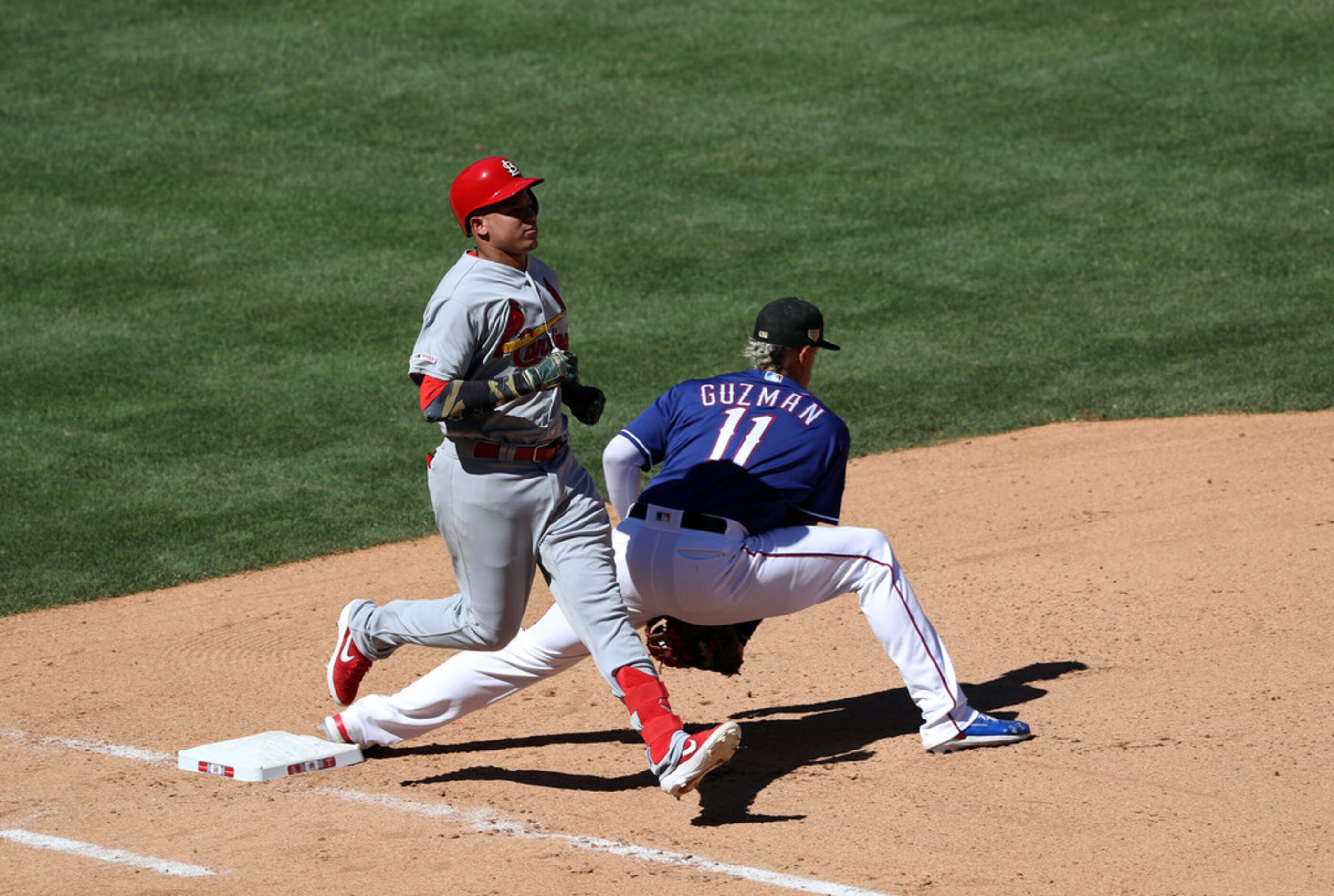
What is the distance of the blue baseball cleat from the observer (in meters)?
5.14

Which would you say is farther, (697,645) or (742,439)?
(697,645)

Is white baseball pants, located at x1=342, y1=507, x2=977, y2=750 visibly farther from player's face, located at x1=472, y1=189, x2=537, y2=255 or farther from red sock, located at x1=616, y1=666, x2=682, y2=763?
player's face, located at x1=472, y1=189, x2=537, y2=255

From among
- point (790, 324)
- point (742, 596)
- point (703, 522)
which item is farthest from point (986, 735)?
point (790, 324)

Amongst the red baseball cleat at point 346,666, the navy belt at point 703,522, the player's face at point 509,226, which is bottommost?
the red baseball cleat at point 346,666

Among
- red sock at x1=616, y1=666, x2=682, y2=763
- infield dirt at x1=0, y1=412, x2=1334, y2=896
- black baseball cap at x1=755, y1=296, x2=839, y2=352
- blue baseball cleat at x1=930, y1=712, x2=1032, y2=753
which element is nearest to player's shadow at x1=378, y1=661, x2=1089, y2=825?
infield dirt at x1=0, y1=412, x2=1334, y2=896

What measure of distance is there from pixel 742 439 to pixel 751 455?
2.5 inches

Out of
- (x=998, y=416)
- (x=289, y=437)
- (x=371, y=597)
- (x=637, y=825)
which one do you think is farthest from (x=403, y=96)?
(x=637, y=825)

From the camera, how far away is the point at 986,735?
516 cm

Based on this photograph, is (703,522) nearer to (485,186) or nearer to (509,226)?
(509,226)

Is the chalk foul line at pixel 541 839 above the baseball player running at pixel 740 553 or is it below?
below

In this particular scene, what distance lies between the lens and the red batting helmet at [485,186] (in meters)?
4.77

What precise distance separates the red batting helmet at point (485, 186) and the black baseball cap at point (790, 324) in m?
0.97

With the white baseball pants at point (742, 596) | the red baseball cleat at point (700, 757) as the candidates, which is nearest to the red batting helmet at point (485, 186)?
the white baseball pants at point (742, 596)

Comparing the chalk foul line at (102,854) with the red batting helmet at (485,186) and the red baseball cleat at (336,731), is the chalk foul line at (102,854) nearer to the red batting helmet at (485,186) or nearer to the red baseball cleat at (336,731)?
the red baseball cleat at (336,731)
